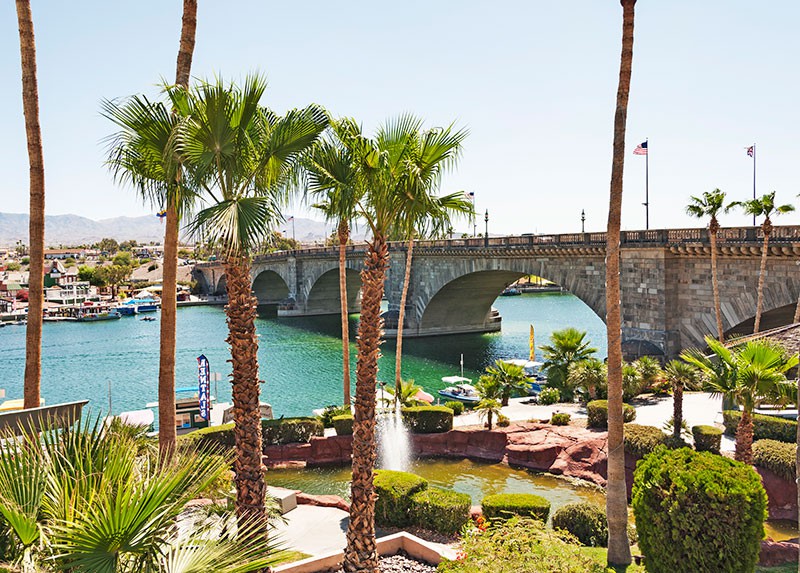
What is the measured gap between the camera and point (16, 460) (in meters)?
5.81

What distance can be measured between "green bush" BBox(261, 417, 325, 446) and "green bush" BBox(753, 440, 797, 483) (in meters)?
13.4

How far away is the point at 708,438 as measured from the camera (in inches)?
771

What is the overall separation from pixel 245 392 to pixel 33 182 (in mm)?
5977

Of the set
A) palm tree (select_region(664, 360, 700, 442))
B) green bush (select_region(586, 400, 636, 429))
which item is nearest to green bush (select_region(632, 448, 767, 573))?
palm tree (select_region(664, 360, 700, 442))

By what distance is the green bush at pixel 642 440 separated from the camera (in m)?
20.0

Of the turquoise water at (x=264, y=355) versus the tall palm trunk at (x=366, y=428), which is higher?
the tall palm trunk at (x=366, y=428)

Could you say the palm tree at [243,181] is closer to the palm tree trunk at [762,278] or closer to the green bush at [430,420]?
the green bush at [430,420]

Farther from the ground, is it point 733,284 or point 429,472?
point 733,284

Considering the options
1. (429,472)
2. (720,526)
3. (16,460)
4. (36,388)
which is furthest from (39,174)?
(429,472)

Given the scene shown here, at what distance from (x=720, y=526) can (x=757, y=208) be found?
2281cm

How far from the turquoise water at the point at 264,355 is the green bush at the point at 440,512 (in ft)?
74.9

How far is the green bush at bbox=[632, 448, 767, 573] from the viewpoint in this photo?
10.2 meters

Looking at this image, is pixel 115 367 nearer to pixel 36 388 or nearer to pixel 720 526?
pixel 36 388

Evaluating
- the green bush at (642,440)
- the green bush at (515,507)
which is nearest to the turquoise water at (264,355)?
the green bush at (642,440)
